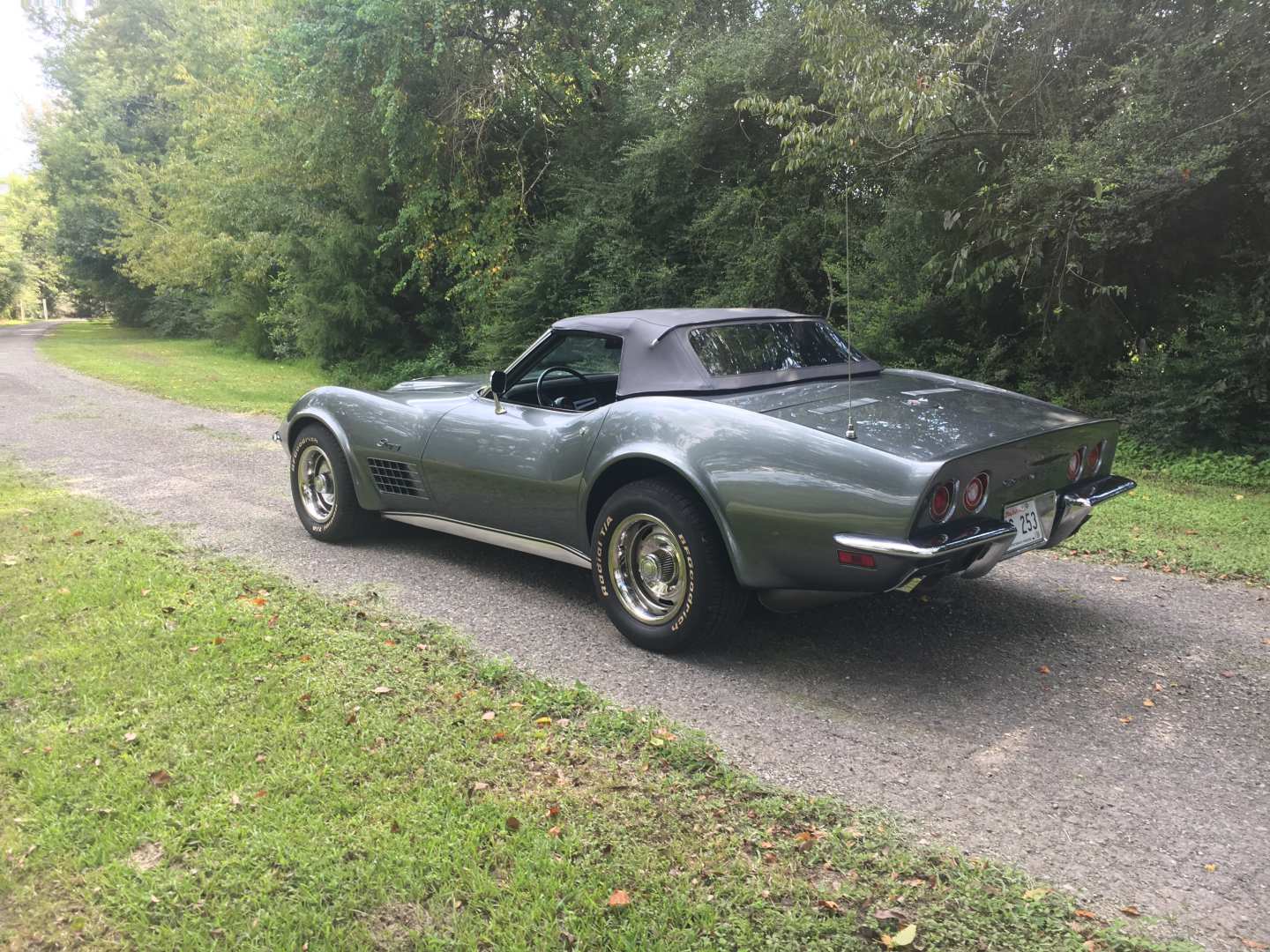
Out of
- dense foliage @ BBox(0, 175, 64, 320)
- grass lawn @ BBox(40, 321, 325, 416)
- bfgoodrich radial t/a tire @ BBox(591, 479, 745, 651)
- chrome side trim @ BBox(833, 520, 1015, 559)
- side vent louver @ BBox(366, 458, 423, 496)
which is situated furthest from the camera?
dense foliage @ BBox(0, 175, 64, 320)

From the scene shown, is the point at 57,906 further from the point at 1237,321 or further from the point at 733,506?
the point at 1237,321

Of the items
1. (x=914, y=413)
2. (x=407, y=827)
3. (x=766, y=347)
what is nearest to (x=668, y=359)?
(x=766, y=347)

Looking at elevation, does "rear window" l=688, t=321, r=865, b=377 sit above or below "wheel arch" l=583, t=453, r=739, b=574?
above

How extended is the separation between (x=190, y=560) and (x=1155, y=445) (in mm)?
8709

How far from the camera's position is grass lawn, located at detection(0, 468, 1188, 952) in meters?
2.42

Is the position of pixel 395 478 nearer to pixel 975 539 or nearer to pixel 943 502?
pixel 943 502

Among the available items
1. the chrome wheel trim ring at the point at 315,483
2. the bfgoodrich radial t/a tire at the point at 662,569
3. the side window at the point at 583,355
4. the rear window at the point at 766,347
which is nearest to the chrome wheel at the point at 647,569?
the bfgoodrich radial t/a tire at the point at 662,569

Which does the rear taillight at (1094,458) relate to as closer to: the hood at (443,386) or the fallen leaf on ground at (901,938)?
the fallen leaf on ground at (901,938)

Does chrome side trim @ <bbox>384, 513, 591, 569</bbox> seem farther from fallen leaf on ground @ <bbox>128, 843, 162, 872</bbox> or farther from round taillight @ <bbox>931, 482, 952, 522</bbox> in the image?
fallen leaf on ground @ <bbox>128, 843, 162, 872</bbox>

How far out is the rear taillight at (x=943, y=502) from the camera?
11.5 ft

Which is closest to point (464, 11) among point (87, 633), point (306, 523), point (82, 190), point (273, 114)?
point (273, 114)

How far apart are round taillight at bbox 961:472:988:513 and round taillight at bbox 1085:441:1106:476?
3.01ft

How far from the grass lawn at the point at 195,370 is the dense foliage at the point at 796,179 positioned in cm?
161

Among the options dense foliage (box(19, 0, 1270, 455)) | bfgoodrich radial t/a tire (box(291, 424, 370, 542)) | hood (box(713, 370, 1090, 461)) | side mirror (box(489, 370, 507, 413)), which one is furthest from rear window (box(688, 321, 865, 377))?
dense foliage (box(19, 0, 1270, 455))
